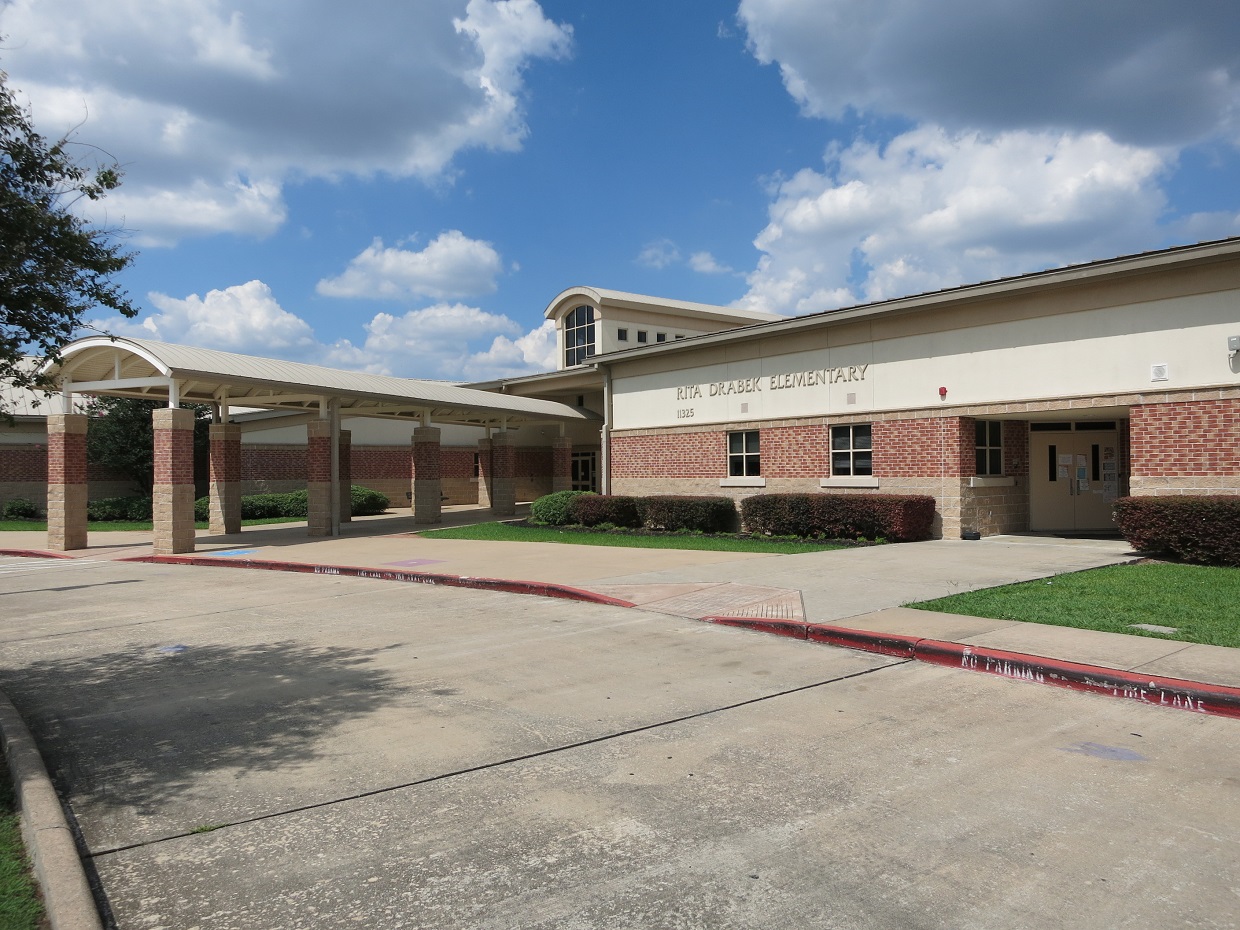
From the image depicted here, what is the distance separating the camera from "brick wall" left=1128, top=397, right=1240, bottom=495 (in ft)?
45.1

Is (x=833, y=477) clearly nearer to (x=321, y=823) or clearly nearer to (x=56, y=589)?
(x=56, y=589)

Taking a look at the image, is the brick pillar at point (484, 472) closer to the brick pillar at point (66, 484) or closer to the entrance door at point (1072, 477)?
the brick pillar at point (66, 484)

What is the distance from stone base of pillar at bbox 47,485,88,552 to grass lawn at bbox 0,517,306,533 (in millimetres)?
6171

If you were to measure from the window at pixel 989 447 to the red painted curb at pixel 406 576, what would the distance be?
10.2 meters

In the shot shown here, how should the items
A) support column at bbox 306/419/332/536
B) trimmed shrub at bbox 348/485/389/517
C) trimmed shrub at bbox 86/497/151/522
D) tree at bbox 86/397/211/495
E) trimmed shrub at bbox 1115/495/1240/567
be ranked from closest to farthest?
trimmed shrub at bbox 1115/495/1240/567 → support column at bbox 306/419/332/536 → trimmed shrub at bbox 86/497/151/522 → tree at bbox 86/397/211/495 → trimmed shrub at bbox 348/485/389/517

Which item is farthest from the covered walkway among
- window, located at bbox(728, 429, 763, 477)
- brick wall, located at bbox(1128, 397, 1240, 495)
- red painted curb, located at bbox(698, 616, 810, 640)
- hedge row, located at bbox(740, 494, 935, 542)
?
brick wall, located at bbox(1128, 397, 1240, 495)

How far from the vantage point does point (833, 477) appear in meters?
19.8

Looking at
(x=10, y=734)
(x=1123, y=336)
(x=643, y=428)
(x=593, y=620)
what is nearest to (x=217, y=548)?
(x=643, y=428)

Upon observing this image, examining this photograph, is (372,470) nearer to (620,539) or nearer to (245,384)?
(245,384)

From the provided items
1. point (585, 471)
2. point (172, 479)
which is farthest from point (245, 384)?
point (585, 471)

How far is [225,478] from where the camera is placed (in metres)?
24.0

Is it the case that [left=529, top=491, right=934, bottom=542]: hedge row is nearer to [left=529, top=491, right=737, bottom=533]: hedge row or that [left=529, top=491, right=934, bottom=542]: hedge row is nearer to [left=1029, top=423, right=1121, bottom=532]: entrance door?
[left=529, top=491, right=737, bottom=533]: hedge row

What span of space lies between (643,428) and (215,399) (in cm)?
1185

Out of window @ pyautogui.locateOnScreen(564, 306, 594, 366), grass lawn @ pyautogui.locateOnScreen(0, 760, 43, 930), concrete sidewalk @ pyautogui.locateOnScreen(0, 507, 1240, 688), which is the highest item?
window @ pyautogui.locateOnScreen(564, 306, 594, 366)
